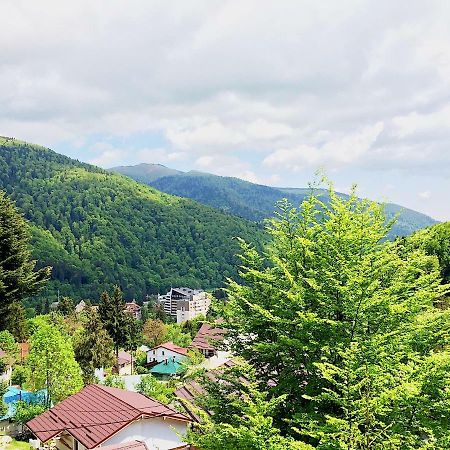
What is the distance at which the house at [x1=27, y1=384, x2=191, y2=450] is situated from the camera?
14688mm

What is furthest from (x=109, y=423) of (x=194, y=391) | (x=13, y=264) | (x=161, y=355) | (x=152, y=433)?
(x=161, y=355)

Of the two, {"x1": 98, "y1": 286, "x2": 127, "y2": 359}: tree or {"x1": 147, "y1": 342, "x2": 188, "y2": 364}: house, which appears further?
{"x1": 147, "y1": 342, "x2": 188, "y2": 364}: house

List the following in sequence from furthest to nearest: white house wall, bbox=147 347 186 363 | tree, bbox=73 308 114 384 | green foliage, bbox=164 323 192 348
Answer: green foliage, bbox=164 323 192 348, white house wall, bbox=147 347 186 363, tree, bbox=73 308 114 384

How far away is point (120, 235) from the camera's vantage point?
15750 centimetres

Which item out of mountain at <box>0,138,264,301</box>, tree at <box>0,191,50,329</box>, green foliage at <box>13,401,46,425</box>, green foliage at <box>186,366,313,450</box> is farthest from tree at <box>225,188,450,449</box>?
mountain at <box>0,138,264,301</box>

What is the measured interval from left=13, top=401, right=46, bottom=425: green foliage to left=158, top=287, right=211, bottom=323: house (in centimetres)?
10431

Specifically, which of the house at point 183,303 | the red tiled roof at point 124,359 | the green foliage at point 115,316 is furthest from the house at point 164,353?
the house at point 183,303

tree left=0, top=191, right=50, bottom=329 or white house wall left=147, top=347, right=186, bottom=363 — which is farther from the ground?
tree left=0, top=191, right=50, bottom=329

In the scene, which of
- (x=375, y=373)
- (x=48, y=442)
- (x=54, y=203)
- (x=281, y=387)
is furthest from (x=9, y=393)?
(x=54, y=203)

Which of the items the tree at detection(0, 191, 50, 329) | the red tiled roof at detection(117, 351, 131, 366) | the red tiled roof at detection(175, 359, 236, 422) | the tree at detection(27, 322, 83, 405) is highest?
the tree at detection(0, 191, 50, 329)

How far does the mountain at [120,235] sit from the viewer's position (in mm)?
137250

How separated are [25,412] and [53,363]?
2764 mm

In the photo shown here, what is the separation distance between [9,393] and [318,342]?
940 inches

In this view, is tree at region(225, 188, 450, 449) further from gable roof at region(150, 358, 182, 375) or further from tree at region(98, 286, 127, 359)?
gable roof at region(150, 358, 182, 375)
